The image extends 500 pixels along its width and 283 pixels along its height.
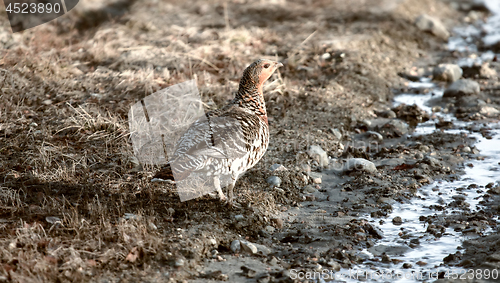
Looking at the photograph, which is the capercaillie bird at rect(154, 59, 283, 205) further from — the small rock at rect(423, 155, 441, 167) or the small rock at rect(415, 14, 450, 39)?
the small rock at rect(415, 14, 450, 39)

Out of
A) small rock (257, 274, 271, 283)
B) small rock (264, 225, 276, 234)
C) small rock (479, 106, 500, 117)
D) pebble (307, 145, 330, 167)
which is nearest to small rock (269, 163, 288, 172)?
pebble (307, 145, 330, 167)

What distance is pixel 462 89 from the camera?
8.45 metres

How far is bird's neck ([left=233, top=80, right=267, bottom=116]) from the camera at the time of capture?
223 inches

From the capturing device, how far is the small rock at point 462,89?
27.7 ft

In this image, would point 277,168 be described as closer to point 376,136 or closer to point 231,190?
point 231,190

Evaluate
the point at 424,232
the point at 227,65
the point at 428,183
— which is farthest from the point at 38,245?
the point at 227,65

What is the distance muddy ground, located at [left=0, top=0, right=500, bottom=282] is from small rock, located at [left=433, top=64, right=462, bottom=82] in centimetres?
50

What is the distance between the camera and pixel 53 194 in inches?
198

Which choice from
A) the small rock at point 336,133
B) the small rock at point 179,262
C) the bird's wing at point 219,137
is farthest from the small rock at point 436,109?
the small rock at point 179,262

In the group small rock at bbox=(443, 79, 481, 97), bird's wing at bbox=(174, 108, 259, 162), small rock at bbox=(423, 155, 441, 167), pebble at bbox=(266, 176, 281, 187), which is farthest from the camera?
small rock at bbox=(443, 79, 481, 97)

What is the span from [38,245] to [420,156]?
188 inches

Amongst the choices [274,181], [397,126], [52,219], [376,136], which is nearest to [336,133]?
[376,136]

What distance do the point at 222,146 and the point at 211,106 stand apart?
7.56 ft

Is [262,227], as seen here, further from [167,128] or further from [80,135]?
[80,135]
